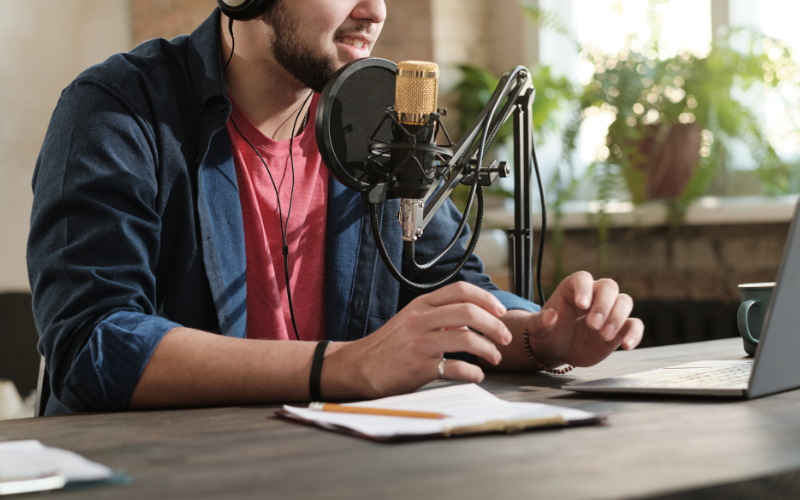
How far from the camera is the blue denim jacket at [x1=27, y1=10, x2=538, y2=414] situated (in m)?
0.96

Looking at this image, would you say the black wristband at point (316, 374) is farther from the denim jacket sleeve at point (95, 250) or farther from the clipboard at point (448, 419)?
the denim jacket sleeve at point (95, 250)

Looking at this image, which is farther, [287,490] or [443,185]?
[443,185]

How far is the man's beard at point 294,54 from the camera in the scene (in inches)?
53.4

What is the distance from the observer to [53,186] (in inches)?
41.0

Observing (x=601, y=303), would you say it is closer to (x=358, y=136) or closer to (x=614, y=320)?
(x=614, y=320)

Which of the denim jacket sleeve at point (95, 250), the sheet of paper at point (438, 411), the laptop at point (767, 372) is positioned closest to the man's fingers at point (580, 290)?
the laptop at point (767, 372)

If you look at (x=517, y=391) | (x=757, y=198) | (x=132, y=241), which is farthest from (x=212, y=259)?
(x=757, y=198)

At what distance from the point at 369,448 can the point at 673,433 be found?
27 cm

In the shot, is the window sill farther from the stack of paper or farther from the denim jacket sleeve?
the stack of paper

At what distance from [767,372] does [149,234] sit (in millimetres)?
801

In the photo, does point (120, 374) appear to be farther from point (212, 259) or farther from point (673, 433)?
point (673, 433)

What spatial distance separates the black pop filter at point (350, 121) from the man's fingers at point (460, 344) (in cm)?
20

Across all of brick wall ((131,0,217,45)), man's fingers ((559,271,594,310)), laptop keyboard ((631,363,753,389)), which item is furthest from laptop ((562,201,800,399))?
brick wall ((131,0,217,45))

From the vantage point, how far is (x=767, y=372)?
0.83m
